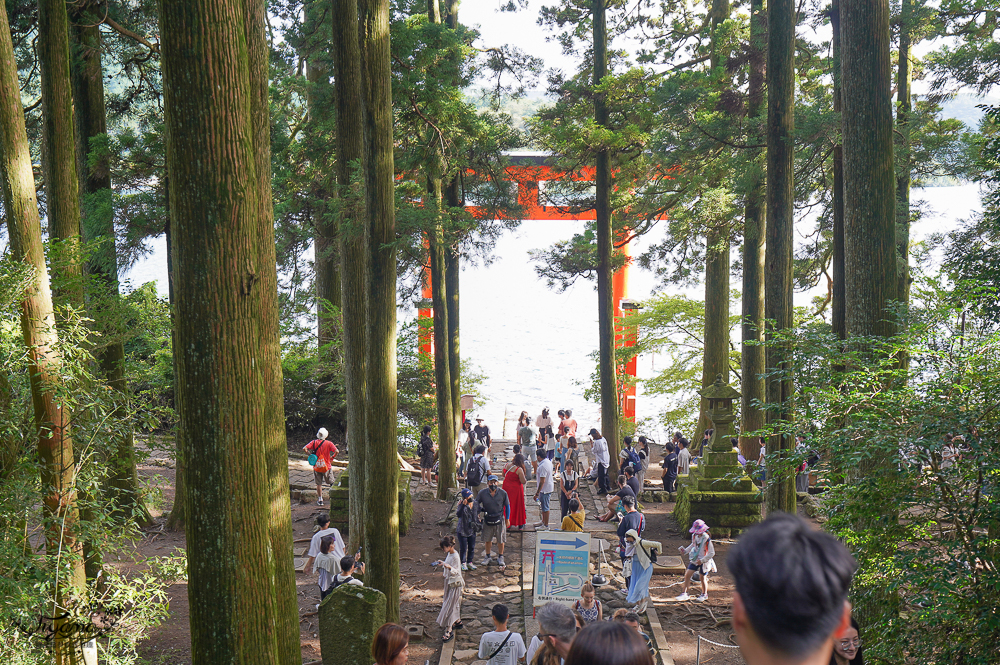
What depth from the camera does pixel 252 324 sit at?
4.05 meters

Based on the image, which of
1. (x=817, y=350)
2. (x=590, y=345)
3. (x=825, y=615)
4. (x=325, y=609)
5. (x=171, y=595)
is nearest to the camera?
(x=825, y=615)

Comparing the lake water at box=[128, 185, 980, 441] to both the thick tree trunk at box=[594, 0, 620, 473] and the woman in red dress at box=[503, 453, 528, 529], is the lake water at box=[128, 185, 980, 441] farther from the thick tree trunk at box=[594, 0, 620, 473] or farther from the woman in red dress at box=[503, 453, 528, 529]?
the woman in red dress at box=[503, 453, 528, 529]

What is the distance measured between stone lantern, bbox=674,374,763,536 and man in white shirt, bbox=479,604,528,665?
800 centimetres

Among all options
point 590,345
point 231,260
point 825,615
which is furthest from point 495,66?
point 590,345

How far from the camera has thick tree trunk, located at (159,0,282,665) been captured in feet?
12.6

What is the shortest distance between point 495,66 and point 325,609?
14.1 metres

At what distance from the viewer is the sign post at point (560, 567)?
923 cm

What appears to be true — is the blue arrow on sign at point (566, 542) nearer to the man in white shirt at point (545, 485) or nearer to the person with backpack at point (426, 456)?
the man in white shirt at point (545, 485)

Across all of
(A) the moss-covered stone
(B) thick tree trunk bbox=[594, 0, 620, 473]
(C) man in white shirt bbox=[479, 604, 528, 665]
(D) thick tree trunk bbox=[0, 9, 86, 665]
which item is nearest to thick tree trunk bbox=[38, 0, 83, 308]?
(D) thick tree trunk bbox=[0, 9, 86, 665]

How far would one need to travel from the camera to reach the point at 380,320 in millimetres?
9000

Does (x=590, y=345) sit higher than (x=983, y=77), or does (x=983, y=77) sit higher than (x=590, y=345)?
(x=983, y=77)

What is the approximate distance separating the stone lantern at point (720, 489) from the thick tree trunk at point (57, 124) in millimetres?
11440

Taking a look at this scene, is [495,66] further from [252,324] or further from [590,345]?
[590,345]

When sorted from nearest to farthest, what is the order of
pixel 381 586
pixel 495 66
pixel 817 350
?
1. pixel 817 350
2. pixel 381 586
3. pixel 495 66
